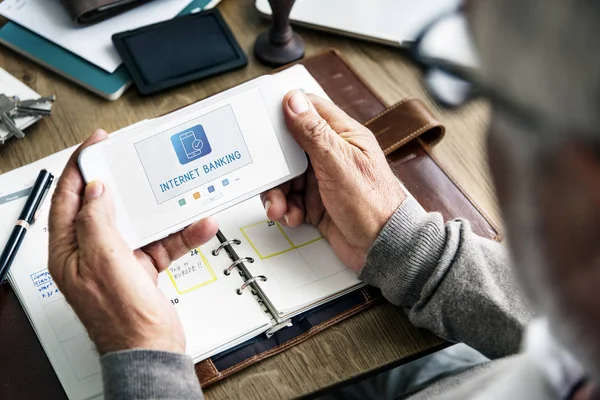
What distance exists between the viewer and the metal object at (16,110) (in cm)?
84

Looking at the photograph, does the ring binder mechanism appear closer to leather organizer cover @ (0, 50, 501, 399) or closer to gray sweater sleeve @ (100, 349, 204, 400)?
leather organizer cover @ (0, 50, 501, 399)

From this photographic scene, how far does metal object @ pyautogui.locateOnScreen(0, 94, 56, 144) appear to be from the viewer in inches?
33.1

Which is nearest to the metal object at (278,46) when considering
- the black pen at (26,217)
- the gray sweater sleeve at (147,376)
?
the black pen at (26,217)

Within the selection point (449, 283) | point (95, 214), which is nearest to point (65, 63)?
point (95, 214)

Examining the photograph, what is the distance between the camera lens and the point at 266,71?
37.8 inches

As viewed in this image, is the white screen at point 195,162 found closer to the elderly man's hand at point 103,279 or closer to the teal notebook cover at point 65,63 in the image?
the elderly man's hand at point 103,279

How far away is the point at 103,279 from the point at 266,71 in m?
0.45

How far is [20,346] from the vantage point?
2.26 feet

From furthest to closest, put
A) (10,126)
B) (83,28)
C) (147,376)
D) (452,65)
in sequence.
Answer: (83,28) < (10,126) < (147,376) < (452,65)

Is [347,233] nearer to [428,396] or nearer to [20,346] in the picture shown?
[428,396]

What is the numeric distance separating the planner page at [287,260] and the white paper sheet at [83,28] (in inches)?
12.6

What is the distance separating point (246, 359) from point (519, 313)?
0.31 m

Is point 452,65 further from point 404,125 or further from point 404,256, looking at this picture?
point 404,125

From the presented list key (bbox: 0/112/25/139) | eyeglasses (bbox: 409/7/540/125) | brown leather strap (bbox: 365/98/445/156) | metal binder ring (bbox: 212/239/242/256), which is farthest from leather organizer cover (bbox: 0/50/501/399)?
eyeglasses (bbox: 409/7/540/125)
